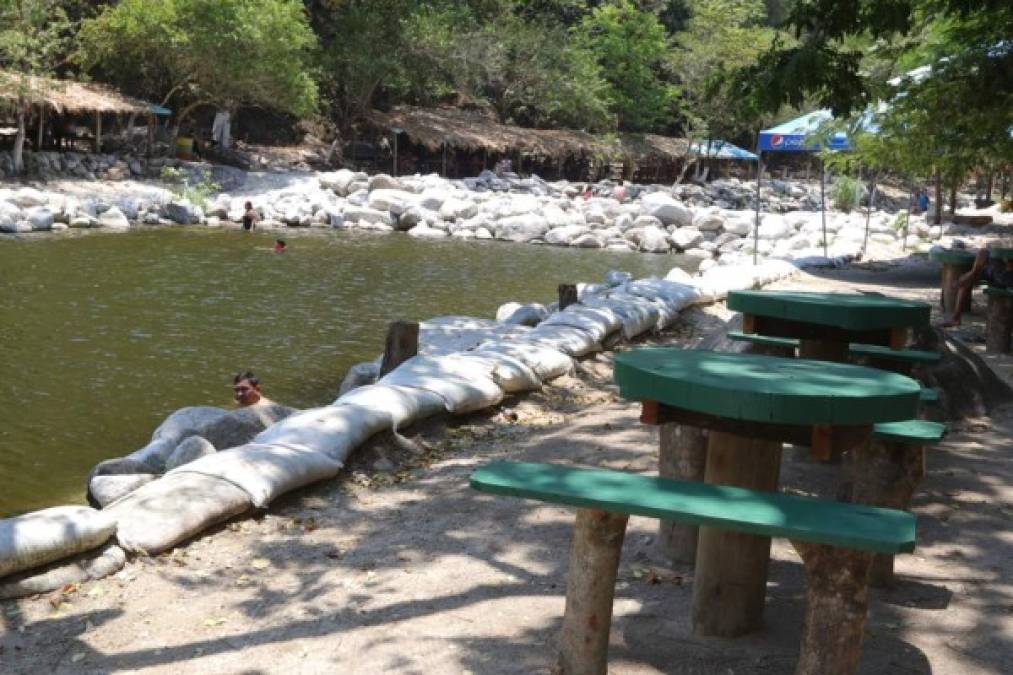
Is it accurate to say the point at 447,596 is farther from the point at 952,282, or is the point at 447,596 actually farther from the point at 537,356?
the point at 952,282

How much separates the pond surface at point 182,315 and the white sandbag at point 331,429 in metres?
1.38

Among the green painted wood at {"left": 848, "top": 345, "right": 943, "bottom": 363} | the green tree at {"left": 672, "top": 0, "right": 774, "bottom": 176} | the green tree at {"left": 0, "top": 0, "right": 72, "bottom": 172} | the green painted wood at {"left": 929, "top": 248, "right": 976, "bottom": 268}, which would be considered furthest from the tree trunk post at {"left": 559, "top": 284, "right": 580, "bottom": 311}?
the green tree at {"left": 672, "top": 0, "right": 774, "bottom": 176}

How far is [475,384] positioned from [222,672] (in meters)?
3.65

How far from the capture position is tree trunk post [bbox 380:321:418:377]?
24.6 ft

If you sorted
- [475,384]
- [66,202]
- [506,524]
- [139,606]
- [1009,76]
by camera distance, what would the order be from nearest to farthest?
[139,606], [506,524], [475,384], [1009,76], [66,202]

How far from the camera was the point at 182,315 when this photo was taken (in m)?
11.8

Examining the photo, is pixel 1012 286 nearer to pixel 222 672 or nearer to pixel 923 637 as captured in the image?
pixel 923 637

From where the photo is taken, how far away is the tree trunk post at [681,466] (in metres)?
3.86

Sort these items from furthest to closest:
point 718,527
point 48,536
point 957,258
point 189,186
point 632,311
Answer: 1. point 189,186
2. point 957,258
3. point 632,311
4. point 48,536
5. point 718,527

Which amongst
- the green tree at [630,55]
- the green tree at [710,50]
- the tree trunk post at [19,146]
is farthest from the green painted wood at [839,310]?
the green tree at [630,55]

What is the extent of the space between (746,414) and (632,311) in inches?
285

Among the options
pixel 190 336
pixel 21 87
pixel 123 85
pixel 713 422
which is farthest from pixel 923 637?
pixel 123 85

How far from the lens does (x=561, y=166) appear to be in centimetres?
3700

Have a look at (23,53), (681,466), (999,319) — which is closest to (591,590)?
(681,466)
